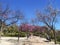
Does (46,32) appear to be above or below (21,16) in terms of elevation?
below

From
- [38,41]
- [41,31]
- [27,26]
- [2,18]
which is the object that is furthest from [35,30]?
[38,41]

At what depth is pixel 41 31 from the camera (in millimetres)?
42844

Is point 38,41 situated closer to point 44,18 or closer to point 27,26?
point 44,18

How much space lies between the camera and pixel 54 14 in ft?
79.4

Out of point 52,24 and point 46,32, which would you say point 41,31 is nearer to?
point 46,32

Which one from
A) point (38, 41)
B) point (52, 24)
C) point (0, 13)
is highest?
point (0, 13)

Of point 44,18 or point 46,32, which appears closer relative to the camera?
point 44,18

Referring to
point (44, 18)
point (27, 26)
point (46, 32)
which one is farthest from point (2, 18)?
point (46, 32)

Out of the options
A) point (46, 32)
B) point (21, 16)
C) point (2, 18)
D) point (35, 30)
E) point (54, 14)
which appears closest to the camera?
point (54, 14)

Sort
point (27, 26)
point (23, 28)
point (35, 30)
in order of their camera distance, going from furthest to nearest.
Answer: point (35, 30) → point (27, 26) → point (23, 28)

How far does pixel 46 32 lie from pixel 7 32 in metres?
15.3

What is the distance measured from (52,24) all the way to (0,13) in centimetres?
734

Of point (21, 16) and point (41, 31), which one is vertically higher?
point (21, 16)

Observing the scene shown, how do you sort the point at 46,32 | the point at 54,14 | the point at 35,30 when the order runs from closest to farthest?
the point at 54,14, the point at 46,32, the point at 35,30
